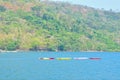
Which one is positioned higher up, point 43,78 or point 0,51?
point 43,78

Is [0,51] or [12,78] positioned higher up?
[12,78]

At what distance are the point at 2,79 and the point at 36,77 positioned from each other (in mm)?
7418

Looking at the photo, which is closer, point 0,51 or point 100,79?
point 100,79

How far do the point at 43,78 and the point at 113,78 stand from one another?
1313 centimetres

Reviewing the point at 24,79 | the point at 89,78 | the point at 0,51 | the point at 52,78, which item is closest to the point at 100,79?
the point at 89,78

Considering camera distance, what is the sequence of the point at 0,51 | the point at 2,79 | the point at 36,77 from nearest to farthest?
the point at 2,79 → the point at 36,77 → the point at 0,51

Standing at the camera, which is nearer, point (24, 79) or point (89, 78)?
point (24, 79)

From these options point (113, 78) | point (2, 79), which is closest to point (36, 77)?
point (2, 79)

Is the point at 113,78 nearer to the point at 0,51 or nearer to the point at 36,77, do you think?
the point at 36,77

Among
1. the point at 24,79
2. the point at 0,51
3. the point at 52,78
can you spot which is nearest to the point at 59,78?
the point at 52,78

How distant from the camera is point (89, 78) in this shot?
78500mm

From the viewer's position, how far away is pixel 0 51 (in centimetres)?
19825

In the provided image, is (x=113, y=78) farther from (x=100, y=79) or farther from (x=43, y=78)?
(x=43, y=78)

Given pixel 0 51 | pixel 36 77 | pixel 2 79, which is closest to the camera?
pixel 2 79
